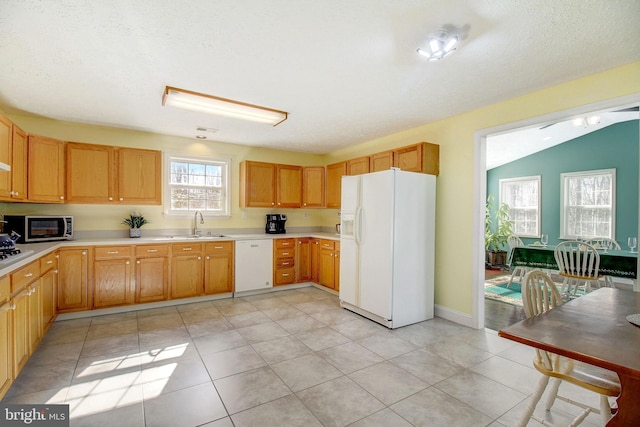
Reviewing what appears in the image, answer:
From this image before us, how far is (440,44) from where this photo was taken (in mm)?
2018

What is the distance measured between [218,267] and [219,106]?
2359 millimetres

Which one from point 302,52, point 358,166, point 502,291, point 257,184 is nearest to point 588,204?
point 502,291

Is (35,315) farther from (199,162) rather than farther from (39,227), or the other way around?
(199,162)

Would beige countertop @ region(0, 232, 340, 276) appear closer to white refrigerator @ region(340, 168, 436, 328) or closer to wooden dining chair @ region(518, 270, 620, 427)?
white refrigerator @ region(340, 168, 436, 328)

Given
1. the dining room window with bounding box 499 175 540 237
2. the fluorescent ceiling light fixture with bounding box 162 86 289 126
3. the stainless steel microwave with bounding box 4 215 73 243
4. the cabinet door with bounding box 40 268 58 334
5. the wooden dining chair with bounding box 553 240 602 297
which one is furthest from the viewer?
the dining room window with bounding box 499 175 540 237

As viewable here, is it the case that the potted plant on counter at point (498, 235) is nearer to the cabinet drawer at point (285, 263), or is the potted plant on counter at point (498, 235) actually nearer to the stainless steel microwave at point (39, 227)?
the cabinet drawer at point (285, 263)

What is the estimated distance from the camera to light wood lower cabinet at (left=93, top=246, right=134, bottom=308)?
3692 millimetres

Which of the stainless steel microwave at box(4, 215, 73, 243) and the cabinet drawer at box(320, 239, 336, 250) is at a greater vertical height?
the stainless steel microwave at box(4, 215, 73, 243)

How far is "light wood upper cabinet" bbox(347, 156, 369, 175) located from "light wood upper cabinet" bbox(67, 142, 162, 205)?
290 centimetres

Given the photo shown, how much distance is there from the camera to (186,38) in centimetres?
207

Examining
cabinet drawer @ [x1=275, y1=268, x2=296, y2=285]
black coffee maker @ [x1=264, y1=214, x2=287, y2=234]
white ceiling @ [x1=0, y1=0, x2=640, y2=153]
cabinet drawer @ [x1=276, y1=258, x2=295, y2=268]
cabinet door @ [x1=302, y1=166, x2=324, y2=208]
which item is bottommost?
cabinet drawer @ [x1=275, y1=268, x2=296, y2=285]

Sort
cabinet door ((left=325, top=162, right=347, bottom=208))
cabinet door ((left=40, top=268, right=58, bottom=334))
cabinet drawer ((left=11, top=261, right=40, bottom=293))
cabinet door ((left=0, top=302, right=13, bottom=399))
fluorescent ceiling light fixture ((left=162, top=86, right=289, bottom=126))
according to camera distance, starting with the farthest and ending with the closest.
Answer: cabinet door ((left=325, top=162, right=347, bottom=208))
fluorescent ceiling light fixture ((left=162, top=86, right=289, bottom=126))
cabinet door ((left=40, top=268, right=58, bottom=334))
cabinet drawer ((left=11, top=261, right=40, bottom=293))
cabinet door ((left=0, top=302, right=13, bottom=399))

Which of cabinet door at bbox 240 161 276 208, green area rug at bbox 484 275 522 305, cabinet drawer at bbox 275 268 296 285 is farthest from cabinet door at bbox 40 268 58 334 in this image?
green area rug at bbox 484 275 522 305

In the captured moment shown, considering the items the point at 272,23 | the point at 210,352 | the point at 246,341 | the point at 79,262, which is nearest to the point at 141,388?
the point at 210,352
